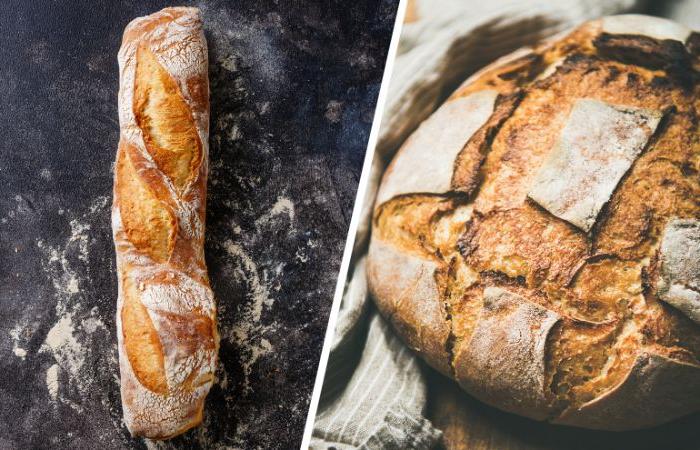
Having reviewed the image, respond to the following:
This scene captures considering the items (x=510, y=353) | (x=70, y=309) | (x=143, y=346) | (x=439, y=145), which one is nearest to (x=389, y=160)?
(x=439, y=145)

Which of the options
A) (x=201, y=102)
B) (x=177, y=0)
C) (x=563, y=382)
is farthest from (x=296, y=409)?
(x=177, y=0)

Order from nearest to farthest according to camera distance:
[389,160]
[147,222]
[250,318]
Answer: [389,160], [147,222], [250,318]

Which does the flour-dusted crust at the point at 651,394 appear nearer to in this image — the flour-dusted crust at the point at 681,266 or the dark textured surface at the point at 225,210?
the flour-dusted crust at the point at 681,266

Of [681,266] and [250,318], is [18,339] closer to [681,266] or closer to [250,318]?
[250,318]

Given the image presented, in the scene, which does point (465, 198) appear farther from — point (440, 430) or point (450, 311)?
point (440, 430)

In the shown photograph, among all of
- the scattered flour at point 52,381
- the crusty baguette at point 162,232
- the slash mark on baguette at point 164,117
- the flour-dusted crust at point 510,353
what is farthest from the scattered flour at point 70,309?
the flour-dusted crust at point 510,353
